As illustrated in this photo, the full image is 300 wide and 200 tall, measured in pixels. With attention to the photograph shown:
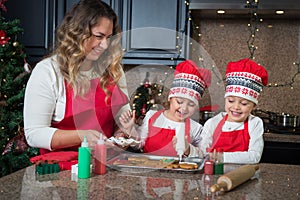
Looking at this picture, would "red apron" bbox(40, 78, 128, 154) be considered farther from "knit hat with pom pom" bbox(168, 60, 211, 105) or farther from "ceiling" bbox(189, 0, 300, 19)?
"ceiling" bbox(189, 0, 300, 19)

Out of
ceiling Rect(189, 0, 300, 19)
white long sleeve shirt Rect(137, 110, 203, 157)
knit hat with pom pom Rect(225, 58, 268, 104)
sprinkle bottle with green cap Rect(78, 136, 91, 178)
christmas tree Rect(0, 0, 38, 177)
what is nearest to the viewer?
sprinkle bottle with green cap Rect(78, 136, 91, 178)

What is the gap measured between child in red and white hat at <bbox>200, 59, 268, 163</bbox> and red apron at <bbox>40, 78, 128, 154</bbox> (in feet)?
1.37

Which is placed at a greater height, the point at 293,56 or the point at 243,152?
the point at 293,56

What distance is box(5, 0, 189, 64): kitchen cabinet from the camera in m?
3.21

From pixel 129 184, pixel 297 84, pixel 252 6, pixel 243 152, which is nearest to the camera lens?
pixel 129 184

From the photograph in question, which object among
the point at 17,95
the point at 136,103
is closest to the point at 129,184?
the point at 136,103

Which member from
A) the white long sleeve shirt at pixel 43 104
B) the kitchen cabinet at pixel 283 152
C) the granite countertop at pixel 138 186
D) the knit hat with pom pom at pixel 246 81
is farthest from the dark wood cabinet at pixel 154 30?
the granite countertop at pixel 138 186

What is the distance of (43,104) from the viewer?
1.79 metres

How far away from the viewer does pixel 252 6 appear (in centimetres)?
304

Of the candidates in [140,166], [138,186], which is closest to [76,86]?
[140,166]

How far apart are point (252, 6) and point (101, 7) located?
4.62ft

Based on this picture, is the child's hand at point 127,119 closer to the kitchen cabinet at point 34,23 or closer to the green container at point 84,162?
the green container at point 84,162

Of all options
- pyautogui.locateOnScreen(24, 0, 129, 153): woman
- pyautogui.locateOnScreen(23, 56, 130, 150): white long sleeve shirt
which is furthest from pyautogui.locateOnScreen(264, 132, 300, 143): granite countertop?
pyautogui.locateOnScreen(23, 56, 130, 150): white long sleeve shirt

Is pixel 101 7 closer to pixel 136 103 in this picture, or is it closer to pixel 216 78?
pixel 136 103
